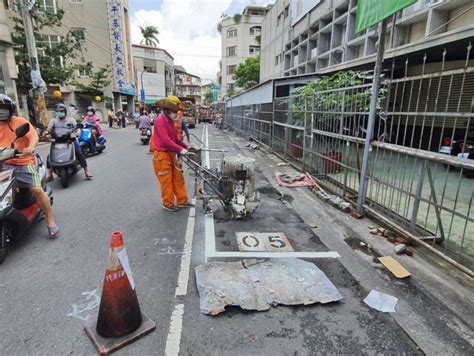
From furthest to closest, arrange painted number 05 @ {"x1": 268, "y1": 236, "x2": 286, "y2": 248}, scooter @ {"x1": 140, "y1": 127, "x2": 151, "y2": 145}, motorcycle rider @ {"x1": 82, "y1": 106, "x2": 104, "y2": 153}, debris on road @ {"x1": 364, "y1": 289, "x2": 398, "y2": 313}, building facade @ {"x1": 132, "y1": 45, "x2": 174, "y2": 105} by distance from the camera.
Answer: building facade @ {"x1": 132, "y1": 45, "x2": 174, "y2": 105} → scooter @ {"x1": 140, "y1": 127, "x2": 151, "y2": 145} → motorcycle rider @ {"x1": 82, "y1": 106, "x2": 104, "y2": 153} → painted number 05 @ {"x1": 268, "y1": 236, "x2": 286, "y2": 248} → debris on road @ {"x1": 364, "y1": 289, "x2": 398, "y2": 313}

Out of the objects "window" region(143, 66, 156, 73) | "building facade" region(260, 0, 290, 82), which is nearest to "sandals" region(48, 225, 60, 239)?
"building facade" region(260, 0, 290, 82)

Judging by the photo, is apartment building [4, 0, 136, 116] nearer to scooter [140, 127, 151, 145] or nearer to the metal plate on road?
scooter [140, 127, 151, 145]

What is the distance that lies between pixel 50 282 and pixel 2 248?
79 centimetres

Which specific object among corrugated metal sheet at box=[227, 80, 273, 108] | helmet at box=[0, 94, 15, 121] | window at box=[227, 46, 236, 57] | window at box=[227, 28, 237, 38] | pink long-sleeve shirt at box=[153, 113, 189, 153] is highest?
window at box=[227, 28, 237, 38]

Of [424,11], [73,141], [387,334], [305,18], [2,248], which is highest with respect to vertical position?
[305,18]

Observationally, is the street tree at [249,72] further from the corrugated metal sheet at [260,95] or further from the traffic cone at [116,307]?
the traffic cone at [116,307]

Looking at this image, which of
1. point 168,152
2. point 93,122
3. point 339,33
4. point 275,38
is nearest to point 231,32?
point 275,38

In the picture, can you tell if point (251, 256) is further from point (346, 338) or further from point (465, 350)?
point (465, 350)

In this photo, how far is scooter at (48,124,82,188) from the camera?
243 inches

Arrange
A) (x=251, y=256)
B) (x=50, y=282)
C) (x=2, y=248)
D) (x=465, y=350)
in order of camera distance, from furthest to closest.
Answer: (x=251, y=256) → (x=2, y=248) → (x=50, y=282) → (x=465, y=350)

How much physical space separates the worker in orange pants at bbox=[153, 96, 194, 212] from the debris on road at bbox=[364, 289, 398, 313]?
10.4 ft

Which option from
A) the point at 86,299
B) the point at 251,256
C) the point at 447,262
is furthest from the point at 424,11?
the point at 86,299

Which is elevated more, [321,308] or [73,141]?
[73,141]

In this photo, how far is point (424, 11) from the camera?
9.98m
